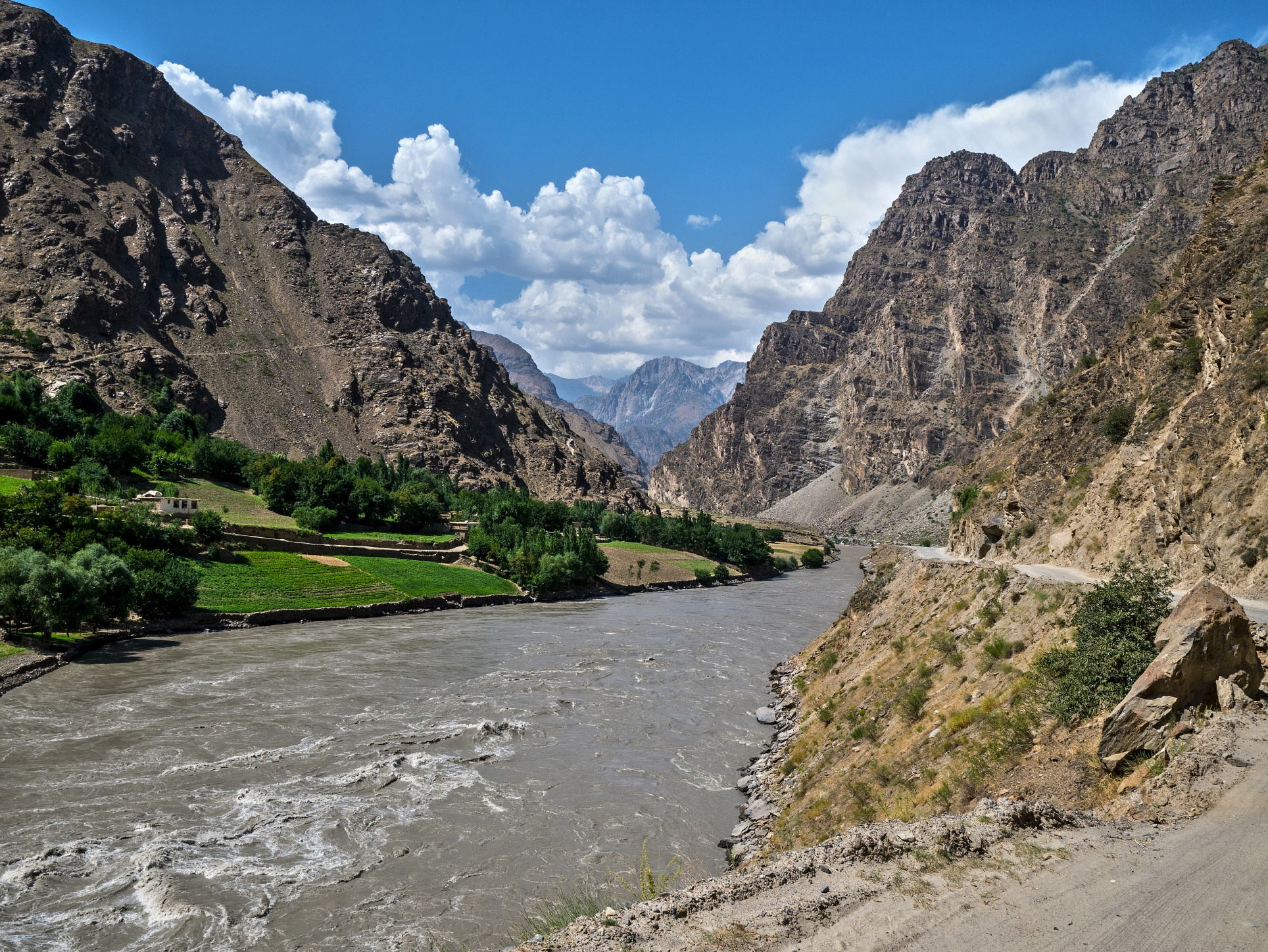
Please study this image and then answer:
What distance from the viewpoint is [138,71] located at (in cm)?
17938

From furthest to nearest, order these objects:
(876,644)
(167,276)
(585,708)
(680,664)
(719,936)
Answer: (167,276), (680,664), (585,708), (876,644), (719,936)

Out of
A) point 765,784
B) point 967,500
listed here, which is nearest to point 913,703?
point 765,784

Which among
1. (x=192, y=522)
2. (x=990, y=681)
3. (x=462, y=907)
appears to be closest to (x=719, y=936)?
(x=462, y=907)

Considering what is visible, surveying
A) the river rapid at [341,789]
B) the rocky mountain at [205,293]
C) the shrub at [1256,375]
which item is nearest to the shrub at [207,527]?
the river rapid at [341,789]

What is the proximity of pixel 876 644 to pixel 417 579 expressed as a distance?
175 feet

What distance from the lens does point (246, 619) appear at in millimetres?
51500

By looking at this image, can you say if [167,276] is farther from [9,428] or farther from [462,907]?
[462,907]

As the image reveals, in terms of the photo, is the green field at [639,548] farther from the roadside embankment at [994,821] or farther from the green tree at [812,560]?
the roadside embankment at [994,821]

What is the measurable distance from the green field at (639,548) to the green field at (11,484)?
68913 millimetres

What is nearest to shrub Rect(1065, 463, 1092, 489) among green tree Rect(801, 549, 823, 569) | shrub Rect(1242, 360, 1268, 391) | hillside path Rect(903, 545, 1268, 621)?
hillside path Rect(903, 545, 1268, 621)

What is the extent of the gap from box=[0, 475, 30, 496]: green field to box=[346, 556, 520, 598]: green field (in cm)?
2679

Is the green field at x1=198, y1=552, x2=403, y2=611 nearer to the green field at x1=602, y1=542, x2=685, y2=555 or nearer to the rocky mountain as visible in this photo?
the green field at x1=602, y1=542, x2=685, y2=555

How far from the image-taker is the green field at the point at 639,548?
372 feet

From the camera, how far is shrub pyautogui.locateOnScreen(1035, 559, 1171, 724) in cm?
1238
